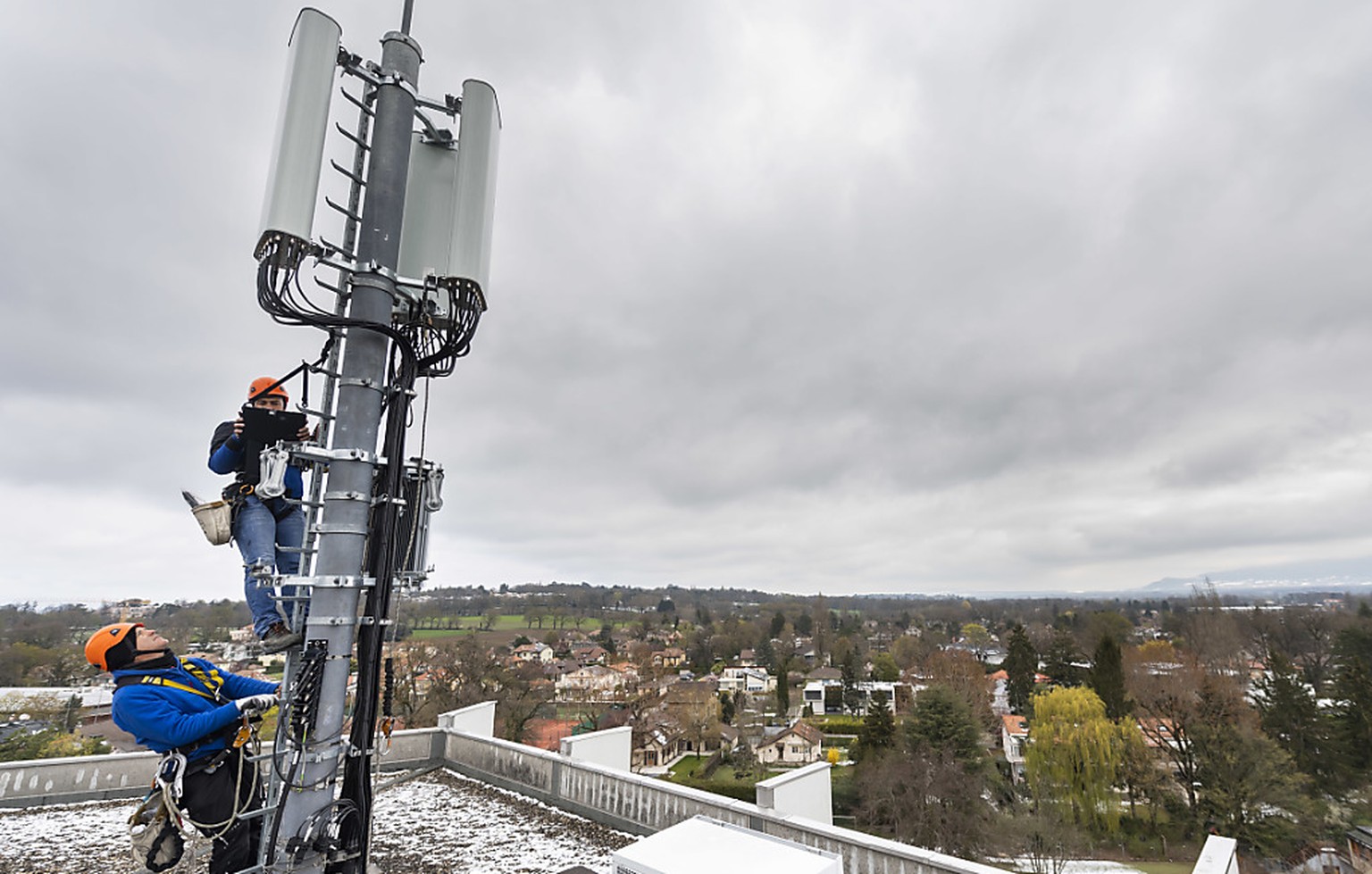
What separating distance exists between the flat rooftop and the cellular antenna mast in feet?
5.98

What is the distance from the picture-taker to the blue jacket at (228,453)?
11.2 feet

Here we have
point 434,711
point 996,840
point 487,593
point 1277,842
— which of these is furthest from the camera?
point 487,593

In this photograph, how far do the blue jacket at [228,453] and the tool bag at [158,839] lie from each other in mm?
1612

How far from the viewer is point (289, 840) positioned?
3098 millimetres

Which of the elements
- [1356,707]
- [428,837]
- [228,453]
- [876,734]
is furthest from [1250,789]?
[228,453]

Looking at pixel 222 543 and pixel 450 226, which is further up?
pixel 450 226

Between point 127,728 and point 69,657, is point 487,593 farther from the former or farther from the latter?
point 127,728

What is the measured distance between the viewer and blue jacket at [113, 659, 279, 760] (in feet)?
9.79

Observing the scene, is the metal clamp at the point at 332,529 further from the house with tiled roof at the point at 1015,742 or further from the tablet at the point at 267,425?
the house with tiled roof at the point at 1015,742

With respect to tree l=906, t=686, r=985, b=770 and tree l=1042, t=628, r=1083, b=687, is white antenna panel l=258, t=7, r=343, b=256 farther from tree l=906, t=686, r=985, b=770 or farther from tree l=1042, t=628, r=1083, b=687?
tree l=1042, t=628, r=1083, b=687

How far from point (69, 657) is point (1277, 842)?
185ft

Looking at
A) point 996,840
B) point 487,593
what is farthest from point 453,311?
point 487,593

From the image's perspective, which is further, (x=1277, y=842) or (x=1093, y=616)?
(x=1093, y=616)

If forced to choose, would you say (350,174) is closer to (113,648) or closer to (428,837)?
(113,648)
